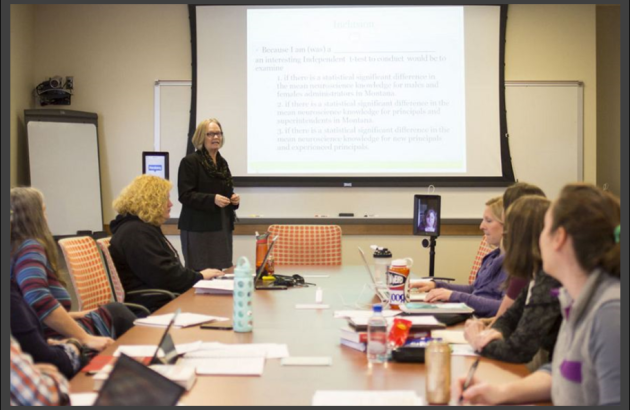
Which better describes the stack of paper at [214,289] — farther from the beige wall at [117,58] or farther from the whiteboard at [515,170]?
the beige wall at [117,58]

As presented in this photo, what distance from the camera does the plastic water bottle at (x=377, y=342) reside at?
1.93 metres

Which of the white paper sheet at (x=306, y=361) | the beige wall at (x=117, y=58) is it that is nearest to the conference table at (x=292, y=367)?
the white paper sheet at (x=306, y=361)

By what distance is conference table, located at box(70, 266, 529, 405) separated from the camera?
1.65 meters

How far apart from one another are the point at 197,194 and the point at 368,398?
346 centimetres

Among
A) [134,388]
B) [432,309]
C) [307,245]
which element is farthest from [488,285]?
[307,245]

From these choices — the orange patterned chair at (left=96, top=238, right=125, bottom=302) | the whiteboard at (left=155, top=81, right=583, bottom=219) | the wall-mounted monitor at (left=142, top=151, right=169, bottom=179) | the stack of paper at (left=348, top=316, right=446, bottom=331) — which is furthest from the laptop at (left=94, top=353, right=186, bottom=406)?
the whiteboard at (left=155, top=81, right=583, bottom=219)

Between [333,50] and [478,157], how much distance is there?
62.1 inches

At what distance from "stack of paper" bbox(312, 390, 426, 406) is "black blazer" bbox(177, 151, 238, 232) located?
3.37m

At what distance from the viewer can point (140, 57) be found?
6.16 m

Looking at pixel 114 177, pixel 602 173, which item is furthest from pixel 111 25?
pixel 602 173

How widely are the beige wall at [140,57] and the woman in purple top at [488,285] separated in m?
2.94

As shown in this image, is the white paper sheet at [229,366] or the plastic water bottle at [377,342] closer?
the white paper sheet at [229,366]

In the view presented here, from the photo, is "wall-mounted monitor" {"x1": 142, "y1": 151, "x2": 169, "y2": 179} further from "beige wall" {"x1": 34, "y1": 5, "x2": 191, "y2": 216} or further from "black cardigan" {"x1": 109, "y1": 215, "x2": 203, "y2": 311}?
"black cardigan" {"x1": 109, "y1": 215, "x2": 203, "y2": 311}

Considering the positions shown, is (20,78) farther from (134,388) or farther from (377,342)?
(134,388)
